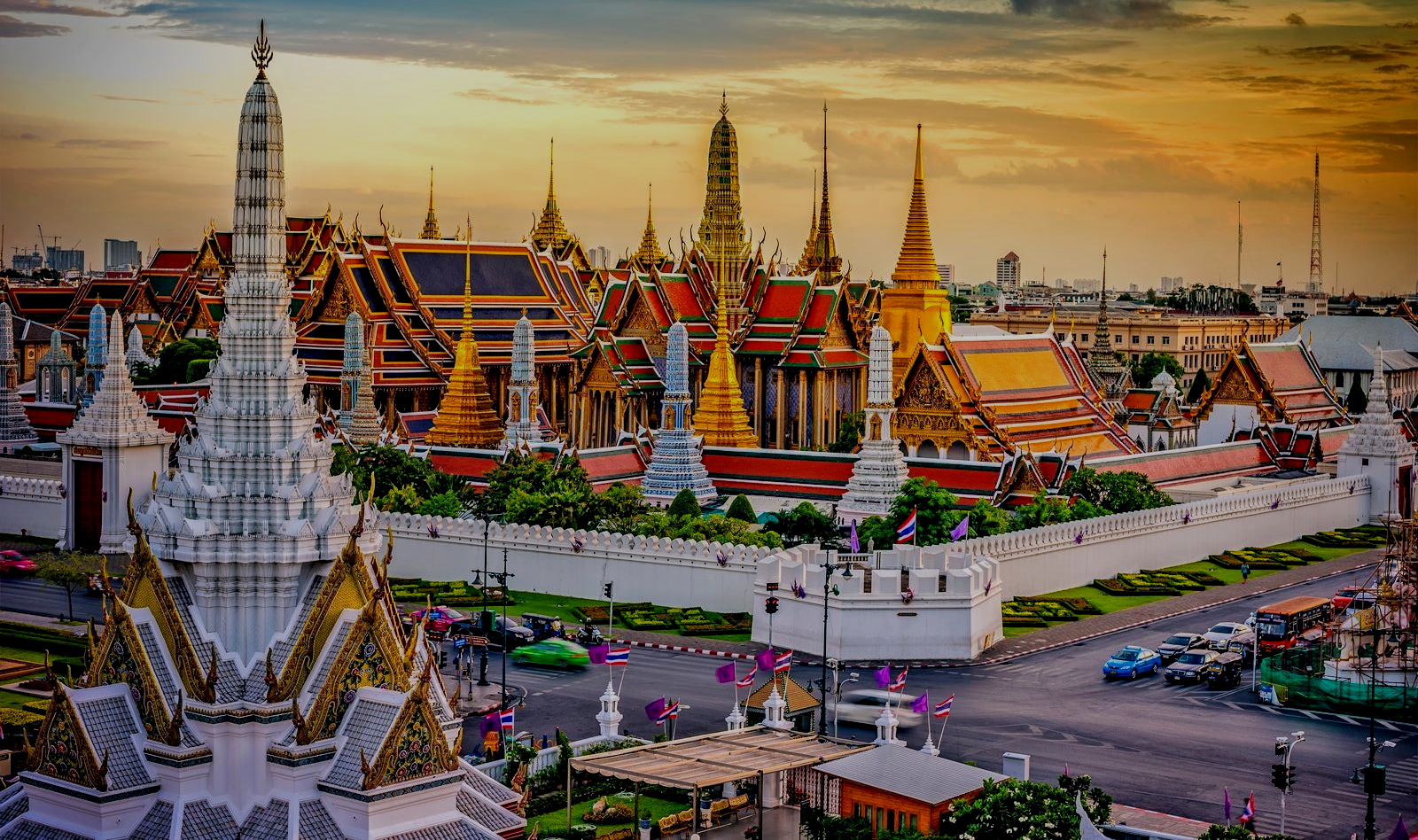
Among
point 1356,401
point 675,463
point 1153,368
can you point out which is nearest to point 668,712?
point 675,463

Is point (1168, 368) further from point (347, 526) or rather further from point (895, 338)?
point (347, 526)

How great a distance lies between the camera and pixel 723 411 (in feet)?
205

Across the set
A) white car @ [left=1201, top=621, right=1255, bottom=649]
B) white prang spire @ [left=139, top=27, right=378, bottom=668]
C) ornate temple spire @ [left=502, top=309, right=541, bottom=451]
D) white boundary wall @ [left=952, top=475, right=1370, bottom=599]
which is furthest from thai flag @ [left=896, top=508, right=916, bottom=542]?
white prang spire @ [left=139, top=27, right=378, bottom=668]

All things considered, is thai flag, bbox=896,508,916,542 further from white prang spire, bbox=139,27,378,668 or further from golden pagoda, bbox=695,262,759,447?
white prang spire, bbox=139,27,378,668

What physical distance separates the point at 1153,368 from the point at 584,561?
93228mm

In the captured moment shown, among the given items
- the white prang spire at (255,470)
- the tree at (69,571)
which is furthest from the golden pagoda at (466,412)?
the white prang spire at (255,470)

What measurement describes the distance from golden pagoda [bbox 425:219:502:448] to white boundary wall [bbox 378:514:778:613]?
1298 centimetres

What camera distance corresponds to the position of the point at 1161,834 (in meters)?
28.0

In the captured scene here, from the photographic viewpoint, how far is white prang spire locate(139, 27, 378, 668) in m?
25.0

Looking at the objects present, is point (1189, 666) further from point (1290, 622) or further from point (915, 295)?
point (915, 295)

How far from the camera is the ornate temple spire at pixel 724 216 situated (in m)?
82.2

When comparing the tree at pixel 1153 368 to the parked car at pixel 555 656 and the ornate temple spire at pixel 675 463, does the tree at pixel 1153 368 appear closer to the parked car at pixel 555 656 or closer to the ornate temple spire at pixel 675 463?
the ornate temple spire at pixel 675 463

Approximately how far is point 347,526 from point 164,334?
249ft

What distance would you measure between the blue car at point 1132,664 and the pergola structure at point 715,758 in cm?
1100
